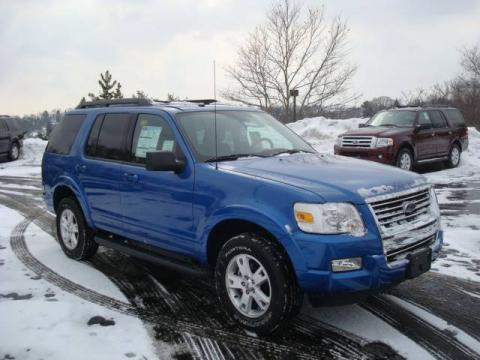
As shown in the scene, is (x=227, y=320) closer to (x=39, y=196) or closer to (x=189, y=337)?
(x=189, y=337)

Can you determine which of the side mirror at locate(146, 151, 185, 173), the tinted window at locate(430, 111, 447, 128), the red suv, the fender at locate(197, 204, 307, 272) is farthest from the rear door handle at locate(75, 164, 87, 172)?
the tinted window at locate(430, 111, 447, 128)

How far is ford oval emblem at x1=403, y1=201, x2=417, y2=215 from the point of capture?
393 cm

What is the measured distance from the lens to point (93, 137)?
573 cm

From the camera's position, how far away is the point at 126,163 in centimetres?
509

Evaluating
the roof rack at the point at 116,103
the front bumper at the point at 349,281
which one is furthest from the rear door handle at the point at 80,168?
the front bumper at the point at 349,281

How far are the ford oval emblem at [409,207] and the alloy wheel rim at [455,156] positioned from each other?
12.1 m

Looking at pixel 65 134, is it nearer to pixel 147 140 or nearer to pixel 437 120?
pixel 147 140

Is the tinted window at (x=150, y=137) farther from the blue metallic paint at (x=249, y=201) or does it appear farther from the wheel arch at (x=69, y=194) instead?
the wheel arch at (x=69, y=194)

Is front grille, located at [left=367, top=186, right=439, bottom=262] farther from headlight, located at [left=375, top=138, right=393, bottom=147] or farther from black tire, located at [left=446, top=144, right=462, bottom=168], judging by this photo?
black tire, located at [left=446, top=144, right=462, bottom=168]

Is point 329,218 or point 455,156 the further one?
point 455,156

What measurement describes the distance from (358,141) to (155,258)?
9321mm

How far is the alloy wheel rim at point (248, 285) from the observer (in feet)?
12.6

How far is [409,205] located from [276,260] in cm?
115

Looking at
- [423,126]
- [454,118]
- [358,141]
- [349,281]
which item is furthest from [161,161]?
[454,118]
